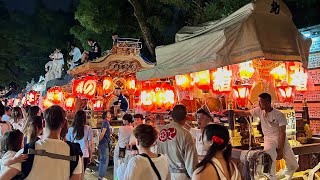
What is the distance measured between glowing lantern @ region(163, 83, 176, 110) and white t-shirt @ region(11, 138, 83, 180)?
8.56 metres

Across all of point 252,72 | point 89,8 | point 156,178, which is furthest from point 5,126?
point 89,8

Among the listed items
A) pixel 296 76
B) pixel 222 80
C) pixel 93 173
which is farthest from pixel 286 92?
pixel 93 173

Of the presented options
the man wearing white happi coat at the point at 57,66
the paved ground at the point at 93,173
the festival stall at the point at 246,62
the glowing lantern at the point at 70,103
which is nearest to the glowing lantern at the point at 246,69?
the festival stall at the point at 246,62

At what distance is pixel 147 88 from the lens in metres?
12.2

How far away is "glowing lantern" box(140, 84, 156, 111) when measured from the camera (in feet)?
39.4

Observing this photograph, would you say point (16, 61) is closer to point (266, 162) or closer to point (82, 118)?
point (82, 118)

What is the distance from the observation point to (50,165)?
3.38 meters

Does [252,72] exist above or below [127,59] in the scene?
below

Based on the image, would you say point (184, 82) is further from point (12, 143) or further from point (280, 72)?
point (12, 143)

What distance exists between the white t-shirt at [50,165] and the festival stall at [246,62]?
3.09 meters

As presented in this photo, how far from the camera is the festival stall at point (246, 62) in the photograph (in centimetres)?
548

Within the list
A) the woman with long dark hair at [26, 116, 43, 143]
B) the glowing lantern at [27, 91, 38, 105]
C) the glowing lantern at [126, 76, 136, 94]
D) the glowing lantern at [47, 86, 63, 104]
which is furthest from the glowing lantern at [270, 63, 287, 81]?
the glowing lantern at [27, 91, 38, 105]

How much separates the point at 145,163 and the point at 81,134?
4009 mm

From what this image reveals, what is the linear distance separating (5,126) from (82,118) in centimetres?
161
